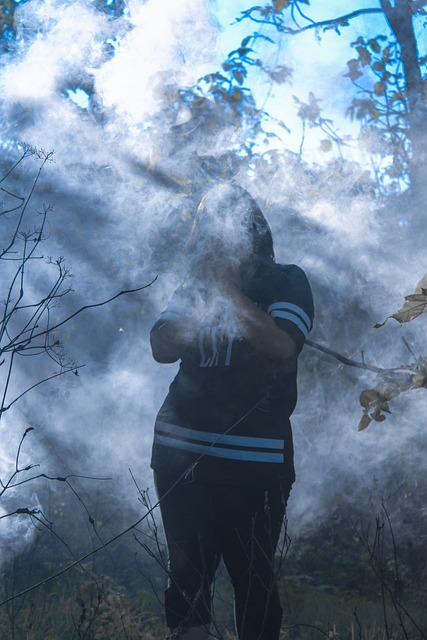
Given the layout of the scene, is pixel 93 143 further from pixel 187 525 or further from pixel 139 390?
pixel 187 525

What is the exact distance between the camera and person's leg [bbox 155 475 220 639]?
2.29 metres

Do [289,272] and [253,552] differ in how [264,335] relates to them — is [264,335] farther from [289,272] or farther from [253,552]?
[253,552]

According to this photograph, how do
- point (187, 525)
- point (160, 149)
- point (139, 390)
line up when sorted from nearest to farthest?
point (187, 525)
point (139, 390)
point (160, 149)

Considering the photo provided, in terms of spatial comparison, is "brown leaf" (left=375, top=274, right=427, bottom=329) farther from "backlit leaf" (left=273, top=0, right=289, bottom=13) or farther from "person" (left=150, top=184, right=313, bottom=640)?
"backlit leaf" (left=273, top=0, right=289, bottom=13)

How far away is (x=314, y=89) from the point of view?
3230 millimetres

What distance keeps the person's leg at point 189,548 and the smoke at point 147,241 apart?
0.54 metres

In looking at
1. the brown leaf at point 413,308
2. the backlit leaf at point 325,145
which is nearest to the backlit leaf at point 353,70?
the backlit leaf at point 325,145

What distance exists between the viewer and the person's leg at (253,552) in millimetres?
2215

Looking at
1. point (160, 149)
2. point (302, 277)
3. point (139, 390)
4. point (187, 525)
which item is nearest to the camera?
point (187, 525)

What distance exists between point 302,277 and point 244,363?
382 mm

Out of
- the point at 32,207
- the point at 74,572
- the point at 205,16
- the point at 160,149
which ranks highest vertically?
the point at 205,16

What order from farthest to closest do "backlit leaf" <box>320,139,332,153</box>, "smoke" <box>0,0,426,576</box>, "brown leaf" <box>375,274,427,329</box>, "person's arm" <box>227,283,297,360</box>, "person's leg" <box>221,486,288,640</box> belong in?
"backlit leaf" <box>320,139,332,153</box>, "smoke" <box>0,0,426,576</box>, "person's arm" <box>227,283,297,360</box>, "person's leg" <box>221,486,288,640</box>, "brown leaf" <box>375,274,427,329</box>

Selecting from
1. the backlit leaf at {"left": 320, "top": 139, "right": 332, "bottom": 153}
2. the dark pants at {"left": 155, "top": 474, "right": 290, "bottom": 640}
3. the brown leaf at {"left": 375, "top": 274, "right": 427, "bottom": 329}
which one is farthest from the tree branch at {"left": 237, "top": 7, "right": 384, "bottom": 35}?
the dark pants at {"left": 155, "top": 474, "right": 290, "bottom": 640}

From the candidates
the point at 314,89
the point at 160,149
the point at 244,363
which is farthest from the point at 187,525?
the point at 314,89
